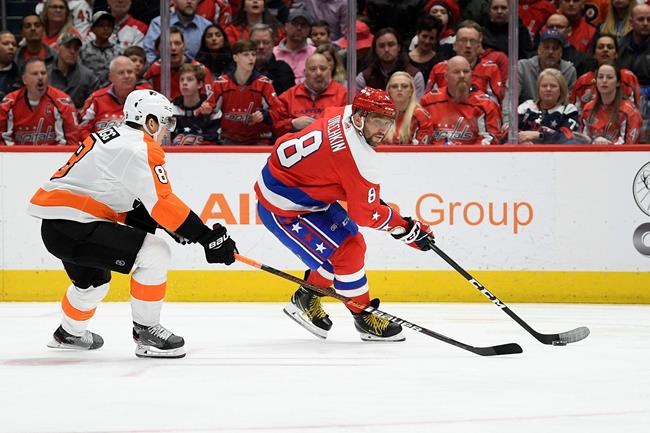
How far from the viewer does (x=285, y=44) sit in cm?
629

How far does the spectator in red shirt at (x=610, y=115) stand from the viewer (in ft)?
19.9

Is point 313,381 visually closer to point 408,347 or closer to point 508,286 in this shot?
point 408,347

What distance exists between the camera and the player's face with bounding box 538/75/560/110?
20.0ft

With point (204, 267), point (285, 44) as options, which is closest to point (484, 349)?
point (204, 267)

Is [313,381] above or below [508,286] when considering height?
above

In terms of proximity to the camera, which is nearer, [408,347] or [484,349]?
[484,349]

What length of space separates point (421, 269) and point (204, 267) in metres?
1.21

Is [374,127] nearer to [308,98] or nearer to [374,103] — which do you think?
[374,103]

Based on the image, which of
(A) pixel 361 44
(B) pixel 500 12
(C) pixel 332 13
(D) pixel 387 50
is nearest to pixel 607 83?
(B) pixel 500 12

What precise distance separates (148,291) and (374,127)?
3.63 feet

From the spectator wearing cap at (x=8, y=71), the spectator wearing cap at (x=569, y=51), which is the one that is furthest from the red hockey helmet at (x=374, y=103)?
the spectator wearing cap at (x=8, y=71)

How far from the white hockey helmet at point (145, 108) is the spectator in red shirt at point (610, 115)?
9.20 feet

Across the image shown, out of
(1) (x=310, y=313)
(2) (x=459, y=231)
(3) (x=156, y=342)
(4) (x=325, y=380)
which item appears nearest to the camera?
(4) (x=325, y=380)

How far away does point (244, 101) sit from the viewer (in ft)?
20.5
